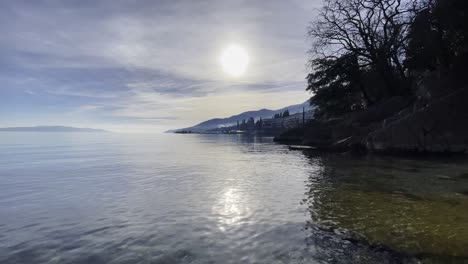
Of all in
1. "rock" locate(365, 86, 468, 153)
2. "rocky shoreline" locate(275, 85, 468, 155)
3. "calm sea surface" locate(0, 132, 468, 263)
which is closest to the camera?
"calm sea surface" locate(0, 132, 468, 263)

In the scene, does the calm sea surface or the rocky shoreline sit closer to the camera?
the calm sea surface

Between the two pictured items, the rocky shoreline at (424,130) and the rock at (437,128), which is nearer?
the rock at (437,128)

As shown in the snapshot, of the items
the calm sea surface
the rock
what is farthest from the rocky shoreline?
the calm sea surface

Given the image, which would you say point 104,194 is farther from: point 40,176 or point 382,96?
point 382,96

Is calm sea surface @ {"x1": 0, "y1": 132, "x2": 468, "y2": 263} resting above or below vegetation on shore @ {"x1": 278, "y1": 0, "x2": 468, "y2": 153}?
below

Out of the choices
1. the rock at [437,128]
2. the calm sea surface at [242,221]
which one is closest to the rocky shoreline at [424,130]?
the rock at [437,128]

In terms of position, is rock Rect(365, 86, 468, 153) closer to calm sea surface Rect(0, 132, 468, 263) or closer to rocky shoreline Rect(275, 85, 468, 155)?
rocky shoreline Rect(275, 85, 468, 155)

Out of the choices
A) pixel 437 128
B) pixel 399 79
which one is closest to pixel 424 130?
pixel 437 128

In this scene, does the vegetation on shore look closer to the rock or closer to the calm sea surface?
the rock

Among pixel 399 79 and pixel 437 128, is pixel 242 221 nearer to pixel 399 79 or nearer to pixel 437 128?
pixel 437 128

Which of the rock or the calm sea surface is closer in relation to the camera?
the calm sea surface

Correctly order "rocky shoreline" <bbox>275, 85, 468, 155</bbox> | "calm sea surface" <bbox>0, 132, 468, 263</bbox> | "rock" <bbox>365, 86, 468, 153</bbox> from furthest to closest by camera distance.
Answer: "rocky shoreline" <bbox>275, 85, 468, 155</bbox> → "rock" <bbox>365, 86, 468, 153</bbox> → "calm sea surface" <bbox>0, 132, 468, 263</bbox>

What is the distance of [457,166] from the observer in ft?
63.3

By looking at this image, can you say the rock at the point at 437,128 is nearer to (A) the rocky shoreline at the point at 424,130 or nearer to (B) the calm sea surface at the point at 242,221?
(A) the rocky shoreline at the point at 424,130
